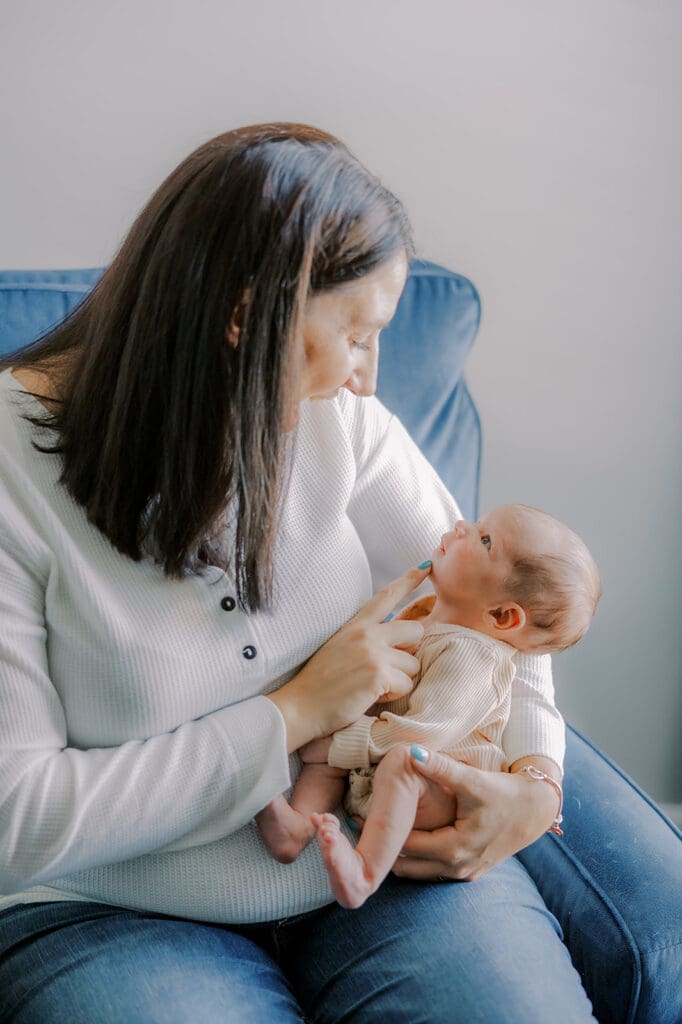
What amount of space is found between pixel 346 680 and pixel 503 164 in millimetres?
1041

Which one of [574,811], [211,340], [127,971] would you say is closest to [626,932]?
[574,811]

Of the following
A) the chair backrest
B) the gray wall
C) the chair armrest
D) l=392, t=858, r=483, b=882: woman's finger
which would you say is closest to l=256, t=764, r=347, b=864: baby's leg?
l=392, t=858, r=483, b=882: woman's finger

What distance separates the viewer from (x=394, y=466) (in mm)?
1328

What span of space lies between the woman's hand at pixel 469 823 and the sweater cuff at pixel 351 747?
0.07m

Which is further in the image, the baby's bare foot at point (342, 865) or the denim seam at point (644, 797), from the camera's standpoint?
the denim seam at point (644, 797)

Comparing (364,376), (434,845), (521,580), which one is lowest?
(434,845)

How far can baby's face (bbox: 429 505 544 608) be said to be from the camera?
1.21m

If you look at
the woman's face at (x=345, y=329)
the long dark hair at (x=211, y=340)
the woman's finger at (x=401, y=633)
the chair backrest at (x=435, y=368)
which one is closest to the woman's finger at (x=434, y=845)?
the woman's finger at (x=401, y=633)

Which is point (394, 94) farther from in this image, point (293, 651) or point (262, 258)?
point (293, 651)

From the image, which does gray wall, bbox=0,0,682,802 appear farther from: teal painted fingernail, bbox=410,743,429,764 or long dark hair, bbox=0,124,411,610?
teal painted fingernail, bbox=410,743,429,764

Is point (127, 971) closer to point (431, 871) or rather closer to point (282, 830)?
point (282, 830)

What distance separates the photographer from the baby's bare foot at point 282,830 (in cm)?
106

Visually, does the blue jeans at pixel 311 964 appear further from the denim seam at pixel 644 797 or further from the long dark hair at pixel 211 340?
the long dark hair at pixel 211 340

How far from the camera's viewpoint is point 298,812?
111 centimetres
